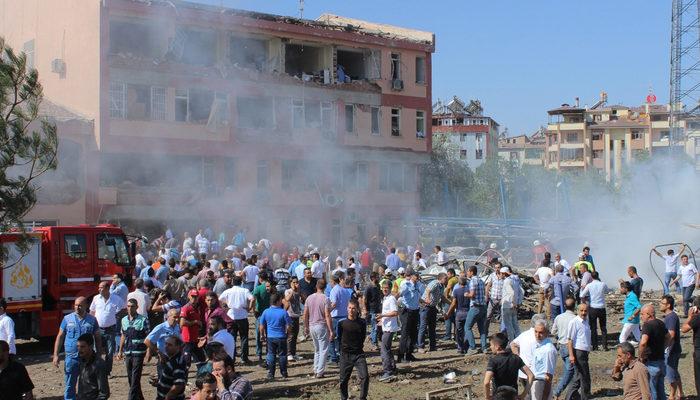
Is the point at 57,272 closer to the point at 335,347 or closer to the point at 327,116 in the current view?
the point at 335,347

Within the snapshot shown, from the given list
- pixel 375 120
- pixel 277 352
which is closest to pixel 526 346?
pixel 277 352

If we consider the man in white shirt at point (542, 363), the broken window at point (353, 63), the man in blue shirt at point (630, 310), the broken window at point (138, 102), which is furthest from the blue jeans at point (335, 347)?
the broken window at point (353, 63)

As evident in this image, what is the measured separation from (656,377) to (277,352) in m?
6.28

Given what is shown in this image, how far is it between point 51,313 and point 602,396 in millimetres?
11012

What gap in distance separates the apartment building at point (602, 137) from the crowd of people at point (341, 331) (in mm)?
77969

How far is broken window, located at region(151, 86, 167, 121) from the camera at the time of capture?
3294 centimetres

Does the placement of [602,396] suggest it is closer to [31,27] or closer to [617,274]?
[617,274]

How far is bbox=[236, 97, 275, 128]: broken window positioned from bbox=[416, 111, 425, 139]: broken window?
916cm

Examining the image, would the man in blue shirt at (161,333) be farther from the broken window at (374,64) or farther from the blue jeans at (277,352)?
the broken window at (374,64)

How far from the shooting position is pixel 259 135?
36469 millimetres

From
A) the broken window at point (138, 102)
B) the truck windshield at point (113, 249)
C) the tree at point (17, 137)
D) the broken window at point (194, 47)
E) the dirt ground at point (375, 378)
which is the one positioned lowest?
the dirt ground at point (375, 378)

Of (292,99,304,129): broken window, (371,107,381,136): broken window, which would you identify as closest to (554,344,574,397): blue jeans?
(292,99,304,129): broken window

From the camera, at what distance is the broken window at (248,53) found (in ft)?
120

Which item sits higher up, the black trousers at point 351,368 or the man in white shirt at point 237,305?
the man in white shirt at point 237,305
